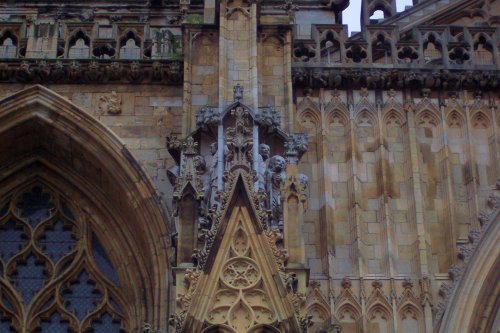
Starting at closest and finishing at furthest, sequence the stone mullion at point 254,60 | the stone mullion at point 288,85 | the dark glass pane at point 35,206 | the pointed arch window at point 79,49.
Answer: the stone mullion at point 254,60, the stone mullion at point 288,85, the dark glass pane at point 35,206, the pointed arch window at point 79,49

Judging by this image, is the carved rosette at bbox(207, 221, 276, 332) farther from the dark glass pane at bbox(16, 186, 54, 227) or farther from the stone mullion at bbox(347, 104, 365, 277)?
the dark glass pane at bbox(16, 186, 54, 227)

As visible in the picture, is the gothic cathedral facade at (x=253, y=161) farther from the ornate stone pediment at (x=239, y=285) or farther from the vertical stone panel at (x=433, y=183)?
the ornate stone pediment at (x=239, y=285)

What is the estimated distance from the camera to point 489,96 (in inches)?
655

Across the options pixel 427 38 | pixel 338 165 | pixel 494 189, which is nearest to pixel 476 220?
pixel 494 189

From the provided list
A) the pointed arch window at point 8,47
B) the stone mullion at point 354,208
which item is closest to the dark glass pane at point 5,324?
the pointed arch window at point 8,47

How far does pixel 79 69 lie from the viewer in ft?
54.2

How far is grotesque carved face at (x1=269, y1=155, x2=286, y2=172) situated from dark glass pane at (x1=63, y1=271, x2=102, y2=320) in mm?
2944

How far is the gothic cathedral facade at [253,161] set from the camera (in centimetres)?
1485

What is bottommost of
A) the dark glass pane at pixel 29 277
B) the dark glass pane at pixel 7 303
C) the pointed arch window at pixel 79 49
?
the dark glass pane at pixel 7 303

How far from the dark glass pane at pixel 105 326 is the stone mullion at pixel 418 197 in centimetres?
363

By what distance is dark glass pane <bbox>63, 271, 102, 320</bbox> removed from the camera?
16.1 m

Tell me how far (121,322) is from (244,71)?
10.7ft

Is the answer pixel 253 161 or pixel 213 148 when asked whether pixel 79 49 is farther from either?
pixel 253 161

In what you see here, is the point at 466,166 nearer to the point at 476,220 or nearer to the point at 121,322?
the point at 476,220
